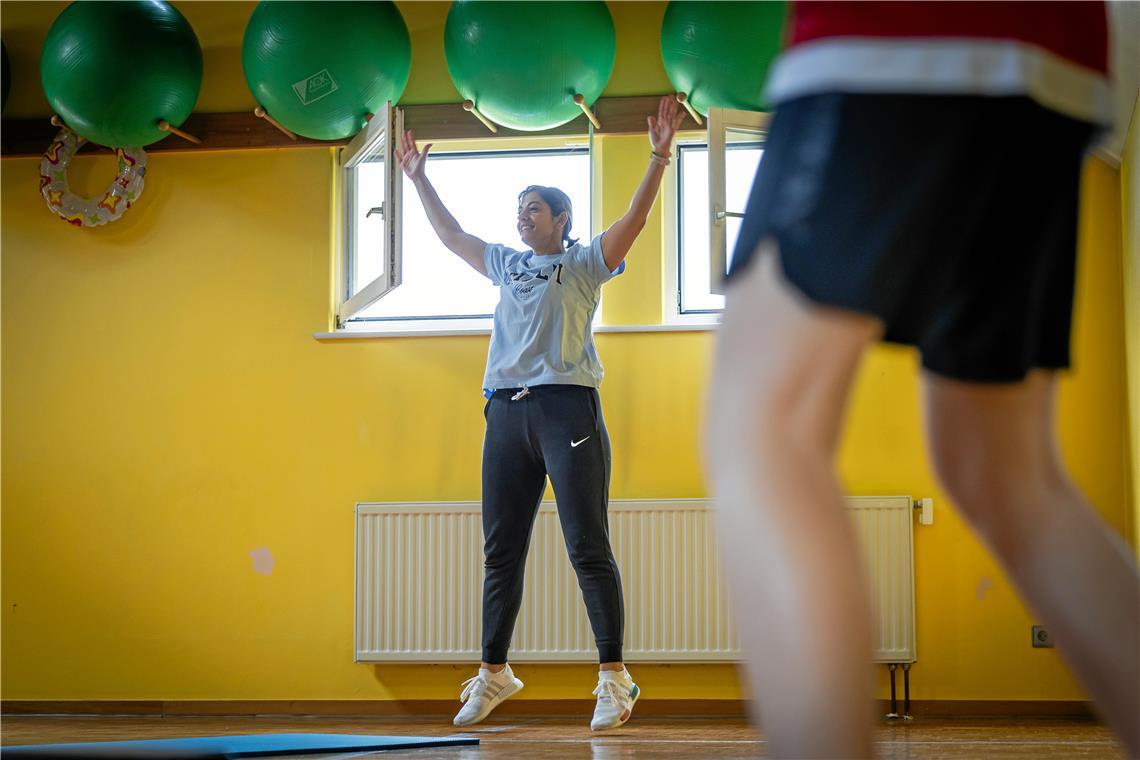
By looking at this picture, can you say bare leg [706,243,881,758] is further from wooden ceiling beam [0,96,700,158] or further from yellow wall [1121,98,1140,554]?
wooden ceiling beam [0,96,700,158]

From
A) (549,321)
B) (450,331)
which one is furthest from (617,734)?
(450,331)

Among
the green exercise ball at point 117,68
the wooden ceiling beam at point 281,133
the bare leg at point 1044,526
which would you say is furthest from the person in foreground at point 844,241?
the wooden ceiling beam at point 281,133

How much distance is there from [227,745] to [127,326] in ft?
6.69

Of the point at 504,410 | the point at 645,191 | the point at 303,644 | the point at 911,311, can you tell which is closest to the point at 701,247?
the point at 645,191

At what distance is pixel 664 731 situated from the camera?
2957 mm

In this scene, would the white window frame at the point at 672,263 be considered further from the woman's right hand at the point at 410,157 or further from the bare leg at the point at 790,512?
the bare leg at the point at 790,512

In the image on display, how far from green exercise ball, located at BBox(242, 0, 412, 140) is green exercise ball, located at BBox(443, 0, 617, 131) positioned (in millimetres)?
188

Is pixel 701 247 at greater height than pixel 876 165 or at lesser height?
greater

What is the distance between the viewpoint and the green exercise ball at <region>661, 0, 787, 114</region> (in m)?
2.87

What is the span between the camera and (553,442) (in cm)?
273

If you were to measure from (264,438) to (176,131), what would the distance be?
991 mm

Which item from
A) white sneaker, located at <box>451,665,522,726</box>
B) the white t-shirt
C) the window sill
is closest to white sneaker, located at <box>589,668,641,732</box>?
white sneaker, located at <box>451,665,522,726</box>

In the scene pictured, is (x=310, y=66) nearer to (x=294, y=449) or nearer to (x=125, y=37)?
(x=125, y=37)

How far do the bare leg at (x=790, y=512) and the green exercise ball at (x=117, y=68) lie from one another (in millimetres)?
2801
